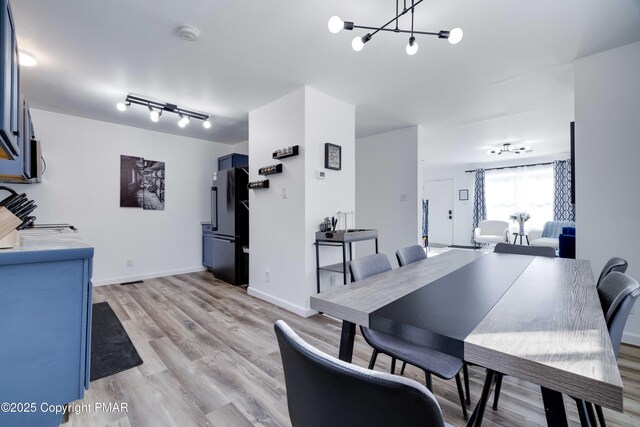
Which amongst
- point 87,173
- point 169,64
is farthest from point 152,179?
point 169,64

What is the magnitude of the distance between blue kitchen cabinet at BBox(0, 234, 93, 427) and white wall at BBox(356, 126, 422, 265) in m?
3.88

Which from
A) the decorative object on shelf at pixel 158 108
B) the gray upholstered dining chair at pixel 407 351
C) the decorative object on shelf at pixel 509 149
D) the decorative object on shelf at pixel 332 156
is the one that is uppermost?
the decorative object on shelf at pixel 509 149

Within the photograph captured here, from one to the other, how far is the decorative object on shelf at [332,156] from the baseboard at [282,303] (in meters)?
1.63

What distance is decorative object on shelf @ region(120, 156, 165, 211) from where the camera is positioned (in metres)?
4.36

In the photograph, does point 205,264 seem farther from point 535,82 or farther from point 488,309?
point 535,82

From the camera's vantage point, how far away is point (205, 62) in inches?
99.8

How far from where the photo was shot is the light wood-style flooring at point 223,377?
5.01ft

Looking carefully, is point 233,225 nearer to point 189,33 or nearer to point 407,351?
point 189,33

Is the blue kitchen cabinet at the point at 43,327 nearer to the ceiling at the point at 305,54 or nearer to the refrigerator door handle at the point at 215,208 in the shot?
the ceiling at the point at 305,54

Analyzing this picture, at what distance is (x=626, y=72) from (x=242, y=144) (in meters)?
5.12

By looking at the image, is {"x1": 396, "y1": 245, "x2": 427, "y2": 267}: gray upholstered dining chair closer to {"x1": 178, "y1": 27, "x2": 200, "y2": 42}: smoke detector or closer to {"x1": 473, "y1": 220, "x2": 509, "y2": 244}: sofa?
{"x1": 178, "y1": 27, "x2": 200, "y2": 42}: smoke detector

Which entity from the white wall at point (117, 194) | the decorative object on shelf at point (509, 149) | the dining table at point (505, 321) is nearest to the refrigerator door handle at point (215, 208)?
the white wall at point (117, 194)

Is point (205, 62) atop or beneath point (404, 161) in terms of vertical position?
atop

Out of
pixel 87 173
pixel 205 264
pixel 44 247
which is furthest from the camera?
pixel 205 264
